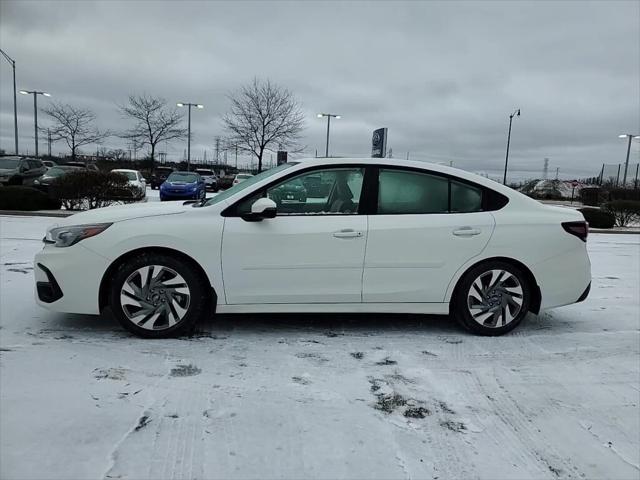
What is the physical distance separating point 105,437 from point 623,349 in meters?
4.03

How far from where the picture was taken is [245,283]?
3922mm

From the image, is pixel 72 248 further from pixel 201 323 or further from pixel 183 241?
pixel 201 323

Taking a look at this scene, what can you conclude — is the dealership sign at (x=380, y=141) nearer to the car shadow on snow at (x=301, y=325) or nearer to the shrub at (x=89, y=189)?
the shrub at (x=89, y=189)

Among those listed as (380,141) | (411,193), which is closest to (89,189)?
(380,141)

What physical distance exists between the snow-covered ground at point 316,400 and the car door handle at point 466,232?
35.5 inches

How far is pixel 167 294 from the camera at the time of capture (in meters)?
3.83

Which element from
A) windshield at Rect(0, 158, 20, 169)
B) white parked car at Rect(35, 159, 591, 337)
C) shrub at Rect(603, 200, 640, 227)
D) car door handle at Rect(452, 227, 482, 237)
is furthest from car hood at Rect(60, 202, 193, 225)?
windshield at Rect(0, 158, 20, 169)

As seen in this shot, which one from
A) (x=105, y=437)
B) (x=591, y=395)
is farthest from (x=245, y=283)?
(x=591, y=395)

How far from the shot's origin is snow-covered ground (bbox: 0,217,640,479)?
2.38 meters

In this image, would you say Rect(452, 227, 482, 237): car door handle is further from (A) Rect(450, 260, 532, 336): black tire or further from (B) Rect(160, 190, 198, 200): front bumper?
(B) Rect(160, 190, 198, 200): front bumper

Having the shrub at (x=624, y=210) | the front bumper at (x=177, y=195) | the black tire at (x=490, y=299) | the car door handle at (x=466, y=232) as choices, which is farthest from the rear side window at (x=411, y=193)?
the front bumper at (x=177, y=195)

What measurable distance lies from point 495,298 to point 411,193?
117cm

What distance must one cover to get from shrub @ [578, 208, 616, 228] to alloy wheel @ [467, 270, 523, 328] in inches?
489

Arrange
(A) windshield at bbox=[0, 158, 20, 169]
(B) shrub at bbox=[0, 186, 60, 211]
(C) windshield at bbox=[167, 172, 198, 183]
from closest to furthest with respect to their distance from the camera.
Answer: (B) shrub at bbox=[0, 186, 60, 211]
(A) windshield at bbox=[0, 158, 20, 169]
(C) windshield at bbox=[167, 172, 198, 183]
